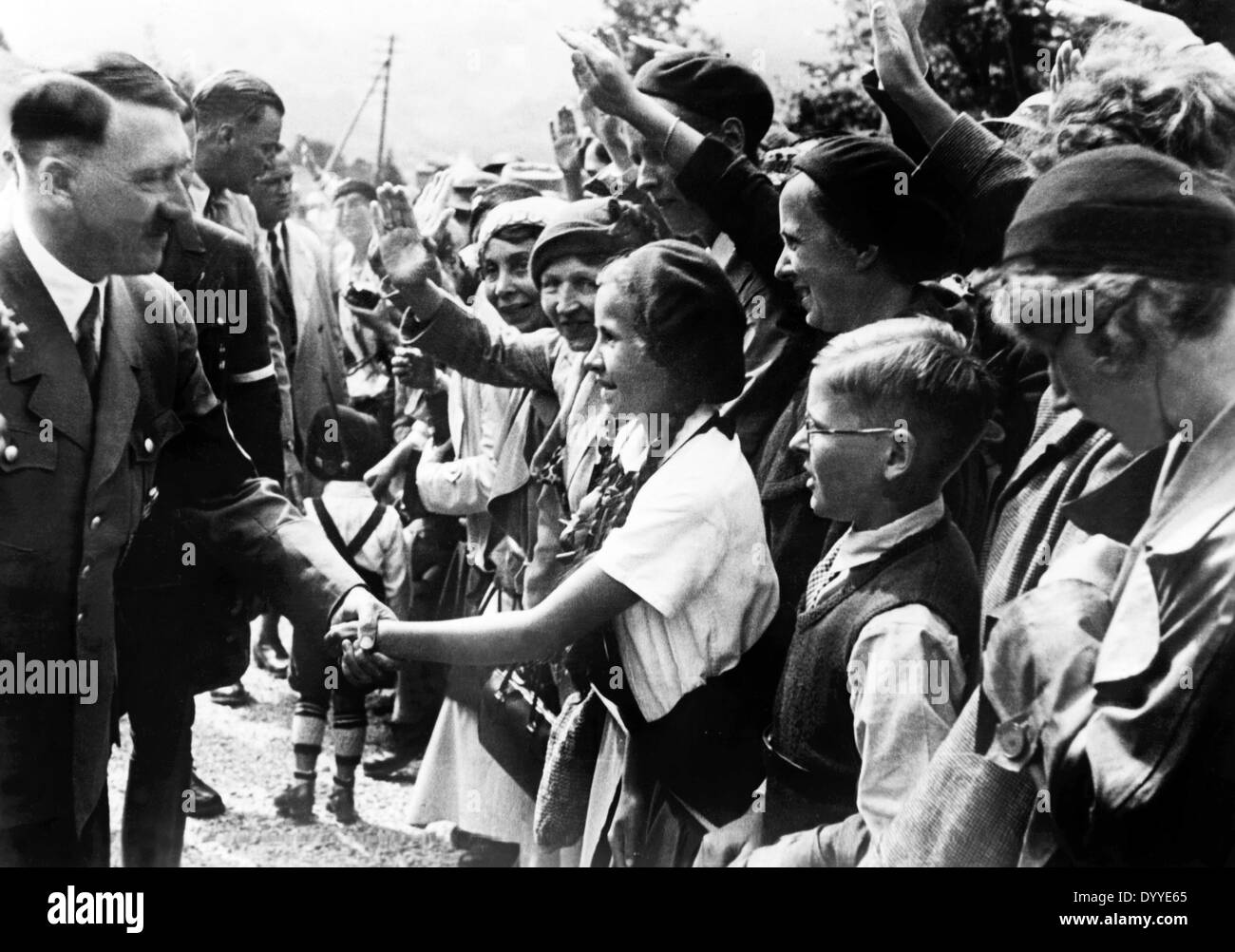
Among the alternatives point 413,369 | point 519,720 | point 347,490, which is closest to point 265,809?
point 519,720

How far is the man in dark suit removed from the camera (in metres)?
3.46

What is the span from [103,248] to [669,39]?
1.24m

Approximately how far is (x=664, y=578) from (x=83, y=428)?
1222 mm

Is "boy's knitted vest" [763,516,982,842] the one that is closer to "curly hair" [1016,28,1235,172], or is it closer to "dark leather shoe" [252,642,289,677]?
"curly hair" [1016,28,1235,172]

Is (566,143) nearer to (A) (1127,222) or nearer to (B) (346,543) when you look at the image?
(B) (346,543)

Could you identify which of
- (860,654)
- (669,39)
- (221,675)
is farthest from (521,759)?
(669,39)

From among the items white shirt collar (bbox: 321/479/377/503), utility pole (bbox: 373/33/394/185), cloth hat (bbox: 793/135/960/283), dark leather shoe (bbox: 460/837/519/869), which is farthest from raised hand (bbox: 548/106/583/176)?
dark leather shoe (bbox: 460/837/519/869)

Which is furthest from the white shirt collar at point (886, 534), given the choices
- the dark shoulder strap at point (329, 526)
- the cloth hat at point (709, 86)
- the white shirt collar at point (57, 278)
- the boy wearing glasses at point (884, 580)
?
the white shirt collar at point (57, 278)

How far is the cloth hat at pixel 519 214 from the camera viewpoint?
3656 millimetres

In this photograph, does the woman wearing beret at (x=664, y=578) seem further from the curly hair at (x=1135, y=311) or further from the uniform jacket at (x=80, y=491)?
the curly hair at (x=1135, y=311)

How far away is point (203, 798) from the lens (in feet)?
12.0

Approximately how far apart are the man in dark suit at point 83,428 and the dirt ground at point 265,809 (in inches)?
5.9

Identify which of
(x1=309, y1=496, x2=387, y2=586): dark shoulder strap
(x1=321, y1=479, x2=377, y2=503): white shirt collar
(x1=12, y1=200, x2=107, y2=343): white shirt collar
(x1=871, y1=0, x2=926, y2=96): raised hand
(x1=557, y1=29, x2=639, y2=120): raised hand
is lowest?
(x1=309, y1=496, x2=387, y2=586): dark shoulder strap

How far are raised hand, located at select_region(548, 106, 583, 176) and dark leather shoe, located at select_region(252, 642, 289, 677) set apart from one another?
47.9 inches
